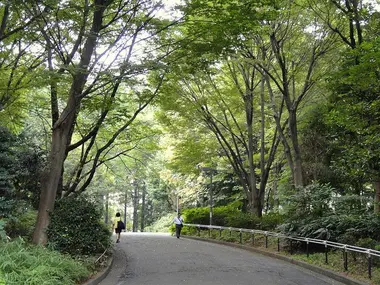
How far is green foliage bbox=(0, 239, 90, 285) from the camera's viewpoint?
589cm

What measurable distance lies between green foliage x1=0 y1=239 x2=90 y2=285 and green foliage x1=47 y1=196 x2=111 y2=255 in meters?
Answer: 1.91

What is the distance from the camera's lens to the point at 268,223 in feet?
56.9

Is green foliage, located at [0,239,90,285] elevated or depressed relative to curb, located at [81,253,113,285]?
elevated

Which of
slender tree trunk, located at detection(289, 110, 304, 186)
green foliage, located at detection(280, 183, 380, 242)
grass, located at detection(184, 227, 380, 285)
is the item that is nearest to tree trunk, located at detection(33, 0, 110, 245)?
grass, located at detection(184, 227, 380, 285)

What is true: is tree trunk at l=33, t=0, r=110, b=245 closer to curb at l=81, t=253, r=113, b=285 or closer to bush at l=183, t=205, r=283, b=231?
curb at l=81, t=253, r=113, b=285

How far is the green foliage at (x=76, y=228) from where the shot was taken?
10.3 m

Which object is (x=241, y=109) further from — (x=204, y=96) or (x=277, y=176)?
(x=277, y=176)

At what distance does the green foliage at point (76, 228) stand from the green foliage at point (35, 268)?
1914 millimetres

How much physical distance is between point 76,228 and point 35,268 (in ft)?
13.8

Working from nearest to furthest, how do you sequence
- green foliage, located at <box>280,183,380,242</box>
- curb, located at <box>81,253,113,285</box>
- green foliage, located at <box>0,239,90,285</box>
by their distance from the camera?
green foliage, located at <box>0,239,90,285</box> < curb, located at <box>81,253,113,285</box> < green foliage, located at <box>280,183,380,242</box>

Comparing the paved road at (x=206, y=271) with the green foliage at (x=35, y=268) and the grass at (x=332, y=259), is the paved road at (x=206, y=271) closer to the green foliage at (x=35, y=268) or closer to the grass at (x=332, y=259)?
the grass at (x=332, y=259)

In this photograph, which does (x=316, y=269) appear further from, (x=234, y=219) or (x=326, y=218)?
(x=234, y=219)

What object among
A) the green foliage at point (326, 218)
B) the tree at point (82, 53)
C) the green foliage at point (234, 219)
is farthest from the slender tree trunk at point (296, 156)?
the tree at point (82, 53)

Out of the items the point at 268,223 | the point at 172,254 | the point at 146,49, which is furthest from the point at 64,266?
the point at 268,223
